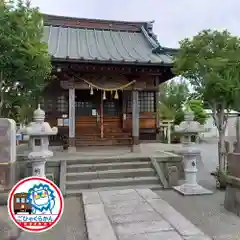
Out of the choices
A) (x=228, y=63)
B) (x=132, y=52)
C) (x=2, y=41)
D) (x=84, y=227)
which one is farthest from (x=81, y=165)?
(x=132, y=52)

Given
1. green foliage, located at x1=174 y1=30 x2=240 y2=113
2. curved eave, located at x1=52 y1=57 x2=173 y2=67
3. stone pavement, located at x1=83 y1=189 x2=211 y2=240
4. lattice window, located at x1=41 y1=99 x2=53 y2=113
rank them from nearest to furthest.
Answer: stone pavement, located at x1=83 y1=189 x2=211 y2=240, green foliage, located at x1=174 y1=30 x2=240 y2=113, curved eave, located at x1=52 y1=57 x2=173 y2=67, lattice window, located at x1=41 y1=99 x2=53 y2=113

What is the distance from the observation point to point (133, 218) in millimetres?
4820

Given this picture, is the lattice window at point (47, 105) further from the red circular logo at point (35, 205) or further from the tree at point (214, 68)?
the red circular logo at point (35, 205)

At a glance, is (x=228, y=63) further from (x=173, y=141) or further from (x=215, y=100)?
(x=173, y=141)

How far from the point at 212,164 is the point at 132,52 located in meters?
6.01

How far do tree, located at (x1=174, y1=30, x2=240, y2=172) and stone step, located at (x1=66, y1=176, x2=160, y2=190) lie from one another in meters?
2.06

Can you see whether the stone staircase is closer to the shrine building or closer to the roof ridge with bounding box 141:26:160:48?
the shrine building

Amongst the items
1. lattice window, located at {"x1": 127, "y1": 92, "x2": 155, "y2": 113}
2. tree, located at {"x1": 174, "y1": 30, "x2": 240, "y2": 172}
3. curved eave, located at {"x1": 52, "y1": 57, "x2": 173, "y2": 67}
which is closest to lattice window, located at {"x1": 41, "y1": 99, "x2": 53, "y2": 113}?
curved eave, located at {"x1": 52, "y1": 57, "x2": 173, "y2": 67}

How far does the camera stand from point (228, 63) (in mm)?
6445

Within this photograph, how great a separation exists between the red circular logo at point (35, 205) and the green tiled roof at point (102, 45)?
24.2ft

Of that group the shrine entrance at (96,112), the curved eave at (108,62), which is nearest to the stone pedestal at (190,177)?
the curved eave at (108,62)

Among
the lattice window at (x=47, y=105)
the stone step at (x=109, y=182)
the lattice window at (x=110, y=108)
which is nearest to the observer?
the stone step at (x=109, y=182)

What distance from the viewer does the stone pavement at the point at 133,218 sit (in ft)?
13.4

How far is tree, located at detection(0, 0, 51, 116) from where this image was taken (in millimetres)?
5363
